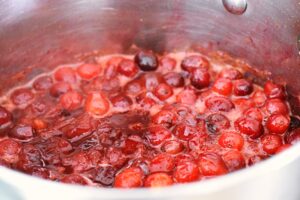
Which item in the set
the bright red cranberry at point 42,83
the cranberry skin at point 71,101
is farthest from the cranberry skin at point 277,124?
the bright red cranberry at point 42,83

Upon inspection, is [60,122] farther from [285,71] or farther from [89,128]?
[285,71]

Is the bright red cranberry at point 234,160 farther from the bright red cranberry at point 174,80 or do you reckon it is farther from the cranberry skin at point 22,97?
the cranberry skin at point 22,97

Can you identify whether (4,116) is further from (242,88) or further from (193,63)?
(242,88)

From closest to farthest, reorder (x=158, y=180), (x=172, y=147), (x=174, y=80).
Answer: (x=158, y=180) < (x=172, y=147) < (x=174, y=80)

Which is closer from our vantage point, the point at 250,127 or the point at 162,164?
the point at 162,164

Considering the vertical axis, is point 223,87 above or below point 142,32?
below

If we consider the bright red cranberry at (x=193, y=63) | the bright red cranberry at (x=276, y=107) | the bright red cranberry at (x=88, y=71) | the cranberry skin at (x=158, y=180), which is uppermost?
the bright red cranberry at (x=193, y=63)

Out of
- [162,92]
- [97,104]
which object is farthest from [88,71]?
[162,92]
